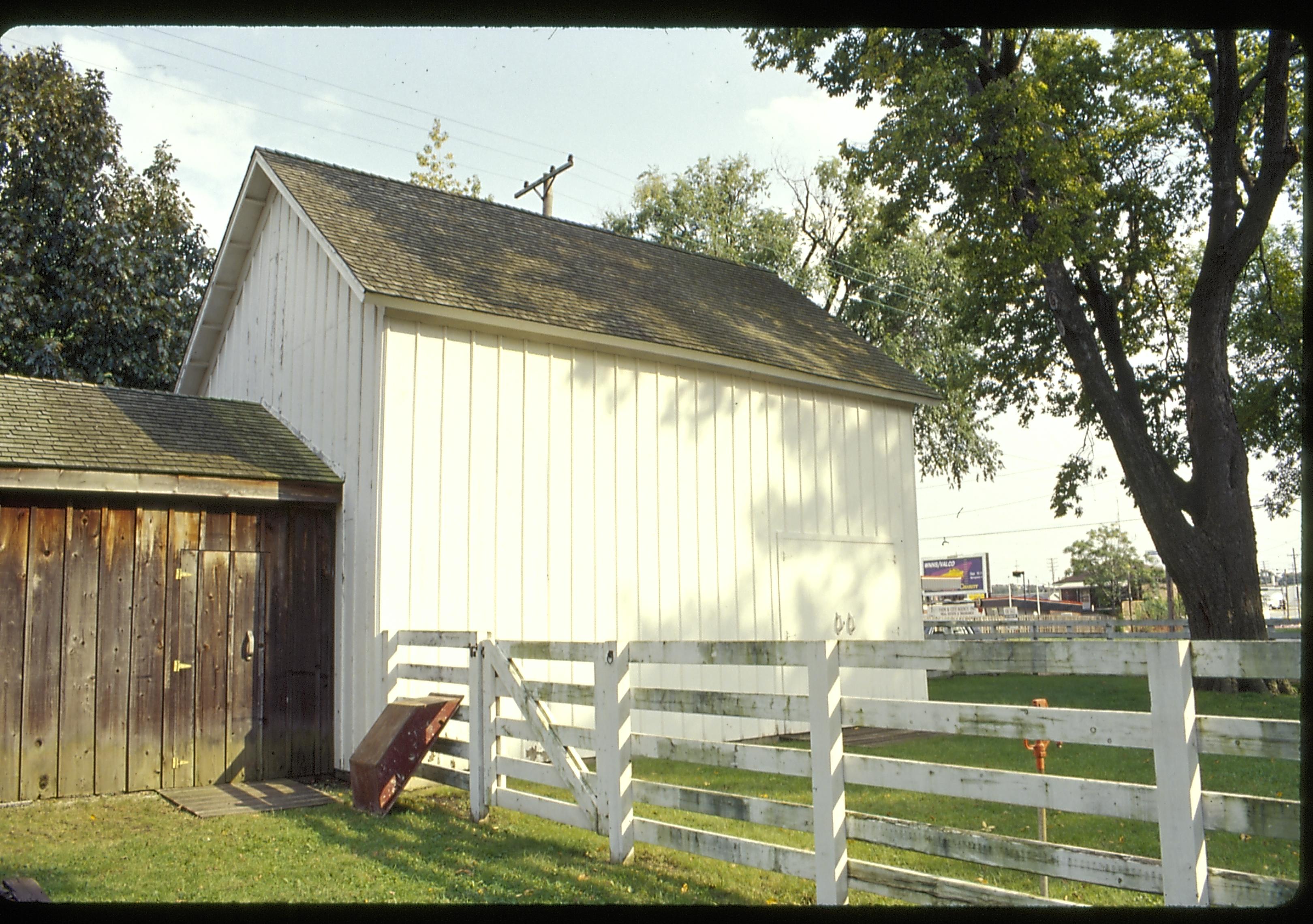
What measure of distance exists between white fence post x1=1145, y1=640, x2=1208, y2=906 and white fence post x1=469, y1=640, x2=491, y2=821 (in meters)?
5.24

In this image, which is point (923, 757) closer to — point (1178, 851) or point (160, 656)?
point (1178, 851)

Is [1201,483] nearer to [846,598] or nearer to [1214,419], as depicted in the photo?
[1214,419]

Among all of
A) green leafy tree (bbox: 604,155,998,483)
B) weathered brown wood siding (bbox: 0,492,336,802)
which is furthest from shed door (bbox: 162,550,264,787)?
green leafy tree (bbox: 604,155,998,483)

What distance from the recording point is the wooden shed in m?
8.82

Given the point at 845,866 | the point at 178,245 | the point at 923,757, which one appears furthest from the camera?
the point at 178,245

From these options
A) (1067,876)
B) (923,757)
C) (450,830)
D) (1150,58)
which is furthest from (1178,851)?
(1150,58)

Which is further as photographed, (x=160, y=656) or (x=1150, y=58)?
(x=1150, y=58)

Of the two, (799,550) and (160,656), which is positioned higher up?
(799,550)

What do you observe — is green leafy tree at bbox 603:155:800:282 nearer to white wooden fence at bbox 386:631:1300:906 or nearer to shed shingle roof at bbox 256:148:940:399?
shed shingle roof at bbox 256:148:940:399

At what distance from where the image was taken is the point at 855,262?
32344mm

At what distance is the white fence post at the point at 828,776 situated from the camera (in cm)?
509

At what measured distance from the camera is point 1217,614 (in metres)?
16.3

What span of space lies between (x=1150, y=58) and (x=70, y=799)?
1973 centimetres

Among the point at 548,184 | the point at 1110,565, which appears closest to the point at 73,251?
the point at 548,184
